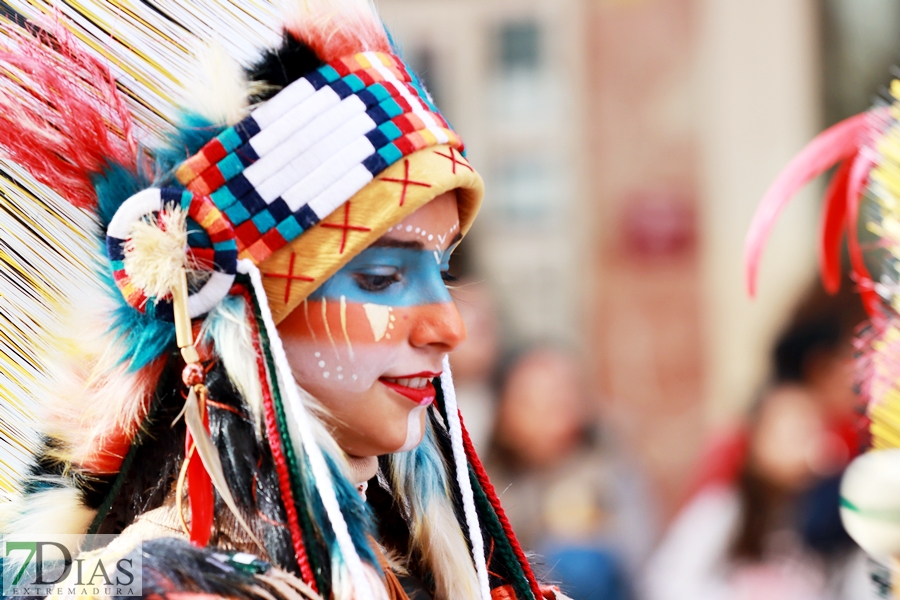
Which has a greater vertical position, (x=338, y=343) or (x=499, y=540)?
(x=338, y=343)

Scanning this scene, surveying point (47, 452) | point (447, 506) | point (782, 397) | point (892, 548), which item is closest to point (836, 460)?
point (782, 397)

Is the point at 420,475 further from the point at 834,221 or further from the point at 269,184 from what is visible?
the point at 834,221

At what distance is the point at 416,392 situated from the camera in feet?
5.27

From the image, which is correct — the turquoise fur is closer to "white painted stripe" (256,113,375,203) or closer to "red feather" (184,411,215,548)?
"red feather" (184,411,215,548)

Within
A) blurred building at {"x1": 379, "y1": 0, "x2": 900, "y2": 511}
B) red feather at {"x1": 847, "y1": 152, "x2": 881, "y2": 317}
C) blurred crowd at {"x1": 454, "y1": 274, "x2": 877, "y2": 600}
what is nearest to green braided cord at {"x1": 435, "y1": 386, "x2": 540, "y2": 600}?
red feather at {"x1": 847, "y1": 152, "x2": 881, "y2": 317}

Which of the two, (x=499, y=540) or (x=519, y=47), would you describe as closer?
(x=499, y=540)

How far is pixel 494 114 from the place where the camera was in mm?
6121

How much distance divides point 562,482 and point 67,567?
2.71 meters

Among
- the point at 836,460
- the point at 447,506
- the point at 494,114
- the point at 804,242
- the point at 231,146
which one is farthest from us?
the point at 494,114

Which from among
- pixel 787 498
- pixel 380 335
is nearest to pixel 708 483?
pixel 787 498

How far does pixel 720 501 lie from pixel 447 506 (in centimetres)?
280

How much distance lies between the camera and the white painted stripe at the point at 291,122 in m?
1.49

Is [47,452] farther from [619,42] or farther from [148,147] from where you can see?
[619,42]

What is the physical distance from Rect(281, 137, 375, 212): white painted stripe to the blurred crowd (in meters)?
2.29
